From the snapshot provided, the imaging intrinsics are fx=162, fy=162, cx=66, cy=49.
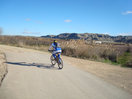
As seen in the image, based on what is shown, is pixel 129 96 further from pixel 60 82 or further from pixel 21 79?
pixel 21 79

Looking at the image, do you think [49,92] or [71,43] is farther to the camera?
[71,43]

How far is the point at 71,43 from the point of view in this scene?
2284 cm

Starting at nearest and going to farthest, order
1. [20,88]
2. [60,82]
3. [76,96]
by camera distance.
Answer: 1. [76,96]
2. [20,88]
3. [60,82]

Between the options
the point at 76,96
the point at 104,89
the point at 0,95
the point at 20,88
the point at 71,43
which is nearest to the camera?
the point at 0,95

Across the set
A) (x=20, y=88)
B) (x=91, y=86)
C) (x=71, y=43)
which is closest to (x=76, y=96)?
(x=91, y=86)

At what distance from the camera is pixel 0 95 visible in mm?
5406

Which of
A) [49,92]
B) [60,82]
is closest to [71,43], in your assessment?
[60,82]

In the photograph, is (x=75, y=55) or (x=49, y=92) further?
(x=75, y=55)

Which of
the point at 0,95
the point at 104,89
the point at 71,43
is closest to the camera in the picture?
the point at 0,95

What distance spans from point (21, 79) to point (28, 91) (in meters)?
1.73

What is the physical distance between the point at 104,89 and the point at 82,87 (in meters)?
0.94

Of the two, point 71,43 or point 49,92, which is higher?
point 71,43

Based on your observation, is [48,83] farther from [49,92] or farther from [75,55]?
[75,55]

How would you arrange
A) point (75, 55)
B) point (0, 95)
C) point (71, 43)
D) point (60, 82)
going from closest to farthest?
point (0, 95)
point (60, 82)
point (75, 55)
point (71, 43)
